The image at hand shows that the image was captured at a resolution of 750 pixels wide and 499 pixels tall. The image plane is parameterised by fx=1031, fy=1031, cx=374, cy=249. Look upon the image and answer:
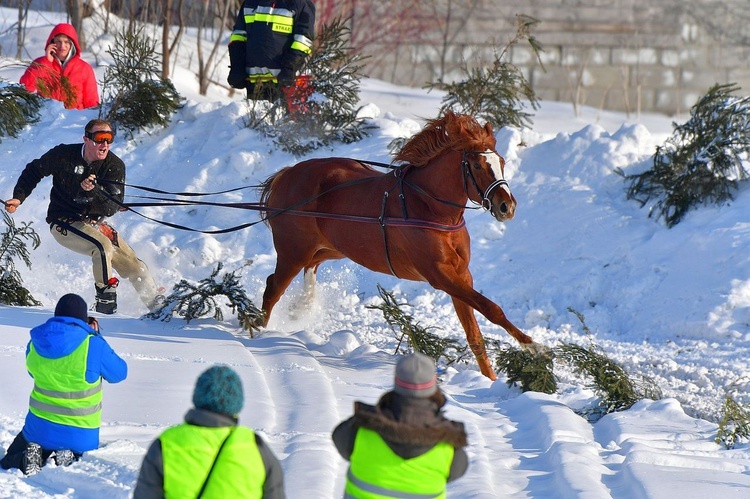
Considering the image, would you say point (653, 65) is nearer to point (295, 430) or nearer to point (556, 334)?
point (556, 334)

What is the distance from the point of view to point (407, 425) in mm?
3232

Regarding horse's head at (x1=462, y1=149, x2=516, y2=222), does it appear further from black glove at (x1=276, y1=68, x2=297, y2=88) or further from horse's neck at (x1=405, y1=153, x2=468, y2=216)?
black glove at (x1=276, y1=68, x2=297, y2=88)

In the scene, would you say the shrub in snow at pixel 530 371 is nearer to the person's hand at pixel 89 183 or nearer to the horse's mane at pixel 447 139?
the horse's mane at pixel 447 139

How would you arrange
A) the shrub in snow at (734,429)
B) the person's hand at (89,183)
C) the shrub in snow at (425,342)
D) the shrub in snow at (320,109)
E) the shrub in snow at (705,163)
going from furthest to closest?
the shrub in snow at (320,109) → the shrub in snow at (705,163) → the person's hand at (89,183) → the shrub in snow at (425,342) → the shrub in snow at (734,429)

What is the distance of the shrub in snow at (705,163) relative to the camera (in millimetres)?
9070

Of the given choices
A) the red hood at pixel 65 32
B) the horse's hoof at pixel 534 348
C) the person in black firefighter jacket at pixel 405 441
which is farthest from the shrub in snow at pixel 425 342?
the red hood at pixel 65 32

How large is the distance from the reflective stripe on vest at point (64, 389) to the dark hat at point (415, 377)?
185 centimetres

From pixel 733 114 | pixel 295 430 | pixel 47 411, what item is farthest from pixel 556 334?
pixel 47 411

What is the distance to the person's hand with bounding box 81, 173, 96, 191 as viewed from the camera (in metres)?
7.68

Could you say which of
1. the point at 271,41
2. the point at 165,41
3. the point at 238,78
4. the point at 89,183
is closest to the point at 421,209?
the point at 89,183

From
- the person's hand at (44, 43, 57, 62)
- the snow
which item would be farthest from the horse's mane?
the person's hand at (44, 43, 57, 62)

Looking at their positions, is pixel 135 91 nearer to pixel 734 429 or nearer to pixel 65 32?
pixel 65 32

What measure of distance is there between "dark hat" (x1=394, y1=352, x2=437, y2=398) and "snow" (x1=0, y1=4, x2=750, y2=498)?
1204mm

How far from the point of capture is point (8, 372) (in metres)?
5.76
